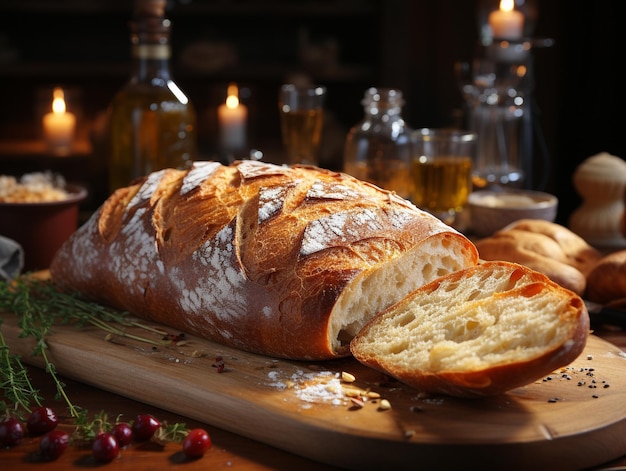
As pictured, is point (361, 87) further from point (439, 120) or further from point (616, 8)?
point (616, 8)

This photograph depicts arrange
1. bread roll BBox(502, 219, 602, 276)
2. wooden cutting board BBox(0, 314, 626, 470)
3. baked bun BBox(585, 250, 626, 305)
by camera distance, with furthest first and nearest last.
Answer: bread roll BBox(502, 219, 602, 276)
baked bun BBox(585, 250, 626, 305)
wooden cutting board BBox(0, 314, 626, 470)

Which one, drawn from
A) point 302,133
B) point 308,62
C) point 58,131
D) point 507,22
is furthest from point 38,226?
point 308,62

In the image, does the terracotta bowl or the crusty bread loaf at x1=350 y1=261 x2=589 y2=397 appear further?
Result: the terracotta bowl

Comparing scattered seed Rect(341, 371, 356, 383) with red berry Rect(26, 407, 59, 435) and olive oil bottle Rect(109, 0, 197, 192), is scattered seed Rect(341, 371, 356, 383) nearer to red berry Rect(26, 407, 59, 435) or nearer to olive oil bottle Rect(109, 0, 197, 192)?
red berry Rect(26, 407, 59, 435)

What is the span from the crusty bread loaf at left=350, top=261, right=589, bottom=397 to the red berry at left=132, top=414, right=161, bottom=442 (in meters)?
0.36

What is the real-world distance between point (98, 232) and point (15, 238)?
0.39 meters

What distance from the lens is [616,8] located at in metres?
4.35

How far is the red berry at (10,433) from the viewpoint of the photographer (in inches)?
50.4

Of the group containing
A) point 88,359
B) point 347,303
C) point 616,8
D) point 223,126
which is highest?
point 616,8

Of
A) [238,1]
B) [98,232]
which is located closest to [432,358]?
[98,232]

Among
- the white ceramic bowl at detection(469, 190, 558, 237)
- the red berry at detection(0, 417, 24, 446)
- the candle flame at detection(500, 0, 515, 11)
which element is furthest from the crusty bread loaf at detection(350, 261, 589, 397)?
the candle flame at detection(500, 0, 515, 11)

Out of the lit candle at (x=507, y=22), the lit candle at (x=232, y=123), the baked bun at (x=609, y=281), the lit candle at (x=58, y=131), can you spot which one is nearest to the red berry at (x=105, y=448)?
the baked bun at (x=609, y=281)

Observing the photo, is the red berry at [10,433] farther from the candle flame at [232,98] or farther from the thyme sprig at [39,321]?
the candle flame at [232,98]

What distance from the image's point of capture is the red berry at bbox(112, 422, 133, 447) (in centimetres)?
128
